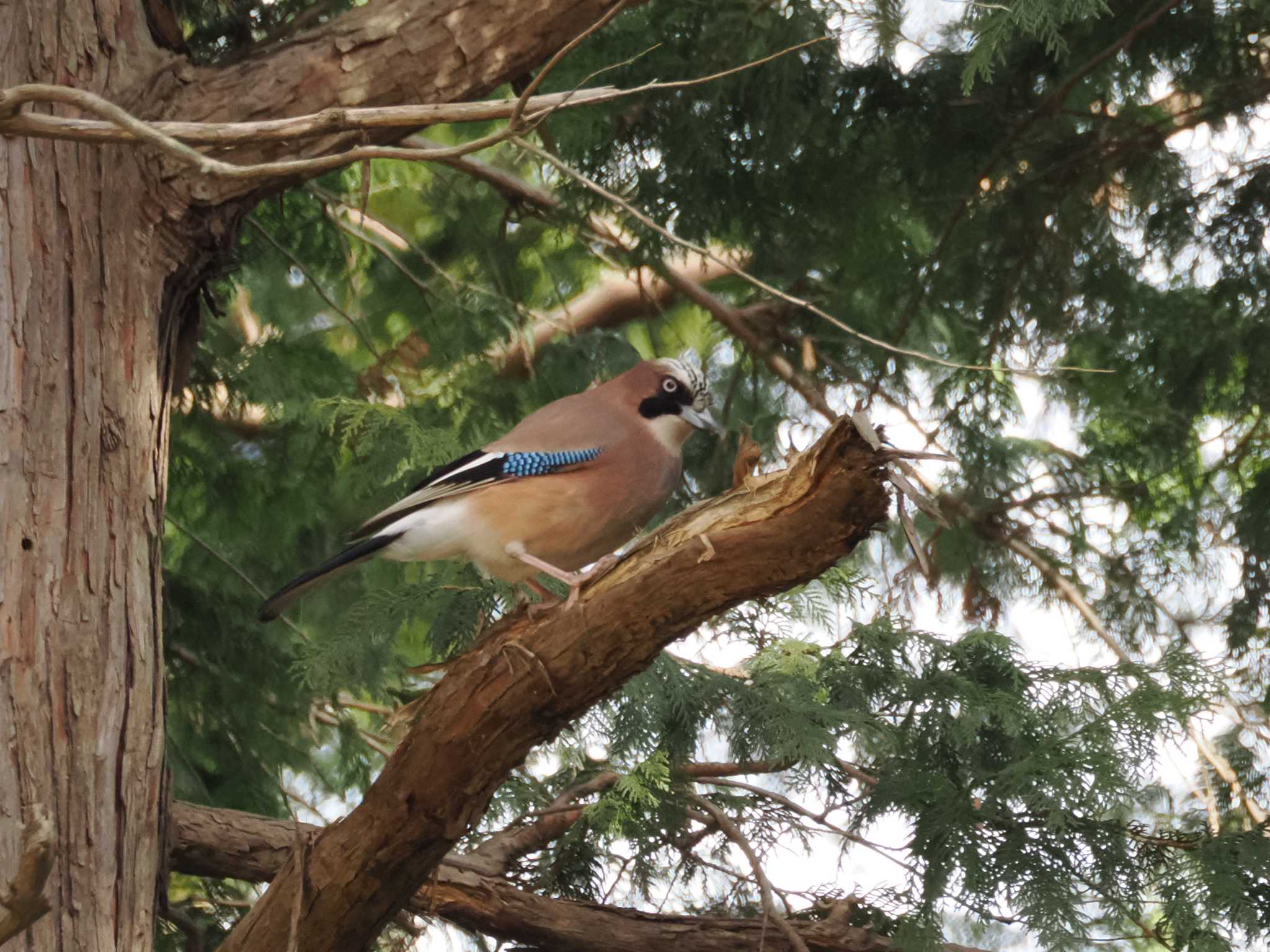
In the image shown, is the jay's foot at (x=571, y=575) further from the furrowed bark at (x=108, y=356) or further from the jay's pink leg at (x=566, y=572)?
the furrowed bark at (x=108, y=356)

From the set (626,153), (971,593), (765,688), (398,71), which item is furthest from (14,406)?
(971,593)

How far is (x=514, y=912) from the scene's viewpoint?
4328 millimetres

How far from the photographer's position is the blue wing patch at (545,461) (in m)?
4.46

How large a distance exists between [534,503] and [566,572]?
266 mm

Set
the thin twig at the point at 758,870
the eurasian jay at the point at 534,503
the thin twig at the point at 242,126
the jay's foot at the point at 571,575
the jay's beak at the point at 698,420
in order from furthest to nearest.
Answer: the jay's beak at the point at 698,420 < the eurasian jay at the point at 534,503 < the thin twig at the point at 758,870 < the jay's foot at the point at 571,575 < the thin twig at the point at 242,126

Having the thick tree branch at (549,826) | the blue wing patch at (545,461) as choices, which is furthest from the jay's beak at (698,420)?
the thick tree branch at (549,826)

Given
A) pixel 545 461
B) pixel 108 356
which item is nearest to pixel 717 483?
pixel 545 461

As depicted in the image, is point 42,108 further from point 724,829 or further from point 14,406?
point 724,829

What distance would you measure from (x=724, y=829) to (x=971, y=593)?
1887 mm

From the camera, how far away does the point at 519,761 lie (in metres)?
3.47

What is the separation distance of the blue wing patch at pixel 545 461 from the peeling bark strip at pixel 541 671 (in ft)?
3.05

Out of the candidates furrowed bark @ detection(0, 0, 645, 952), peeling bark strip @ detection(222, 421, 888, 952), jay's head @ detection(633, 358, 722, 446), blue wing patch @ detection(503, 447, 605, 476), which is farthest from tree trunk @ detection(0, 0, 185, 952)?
jay's head @ detection(633, 358, 722, 446)

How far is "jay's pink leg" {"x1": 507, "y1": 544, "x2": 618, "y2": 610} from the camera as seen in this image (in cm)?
331

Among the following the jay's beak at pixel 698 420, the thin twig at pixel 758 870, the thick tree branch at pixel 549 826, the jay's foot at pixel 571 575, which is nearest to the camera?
the jay's foot at pixel 571 575
